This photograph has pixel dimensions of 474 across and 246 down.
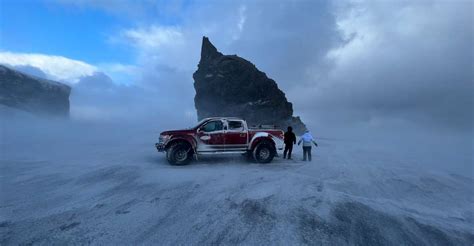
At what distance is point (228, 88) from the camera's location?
6825 centimetres

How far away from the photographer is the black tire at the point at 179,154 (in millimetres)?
11227

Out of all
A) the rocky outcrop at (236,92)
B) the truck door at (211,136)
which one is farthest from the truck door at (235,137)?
the rocky outcrop at (236,92)

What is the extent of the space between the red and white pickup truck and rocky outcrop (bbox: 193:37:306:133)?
53.6m

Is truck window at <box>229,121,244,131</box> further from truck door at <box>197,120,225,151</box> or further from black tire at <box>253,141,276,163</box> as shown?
black tire at <box>253,141,276,163</box>

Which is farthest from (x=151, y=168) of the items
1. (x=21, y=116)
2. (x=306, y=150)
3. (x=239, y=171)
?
(x=21, y=116)

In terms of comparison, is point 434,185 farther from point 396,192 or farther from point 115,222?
point 115,222

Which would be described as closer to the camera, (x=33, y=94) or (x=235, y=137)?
(x=235, y=137)

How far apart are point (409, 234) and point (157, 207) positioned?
5.39m

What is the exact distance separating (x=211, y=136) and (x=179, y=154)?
158cm

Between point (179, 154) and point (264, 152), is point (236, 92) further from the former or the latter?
point (179, 154)

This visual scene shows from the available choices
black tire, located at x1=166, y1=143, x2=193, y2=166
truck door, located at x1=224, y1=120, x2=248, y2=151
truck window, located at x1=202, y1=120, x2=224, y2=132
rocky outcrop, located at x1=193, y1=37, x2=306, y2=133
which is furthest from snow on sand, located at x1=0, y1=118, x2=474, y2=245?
rocky outcrop, located at x1=193, y1=37, x2=306, y2=133

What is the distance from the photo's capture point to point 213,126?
12055 mm

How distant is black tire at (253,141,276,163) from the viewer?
12.3 metres

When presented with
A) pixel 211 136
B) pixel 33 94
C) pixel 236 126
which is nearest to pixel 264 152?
pixel 236 126
